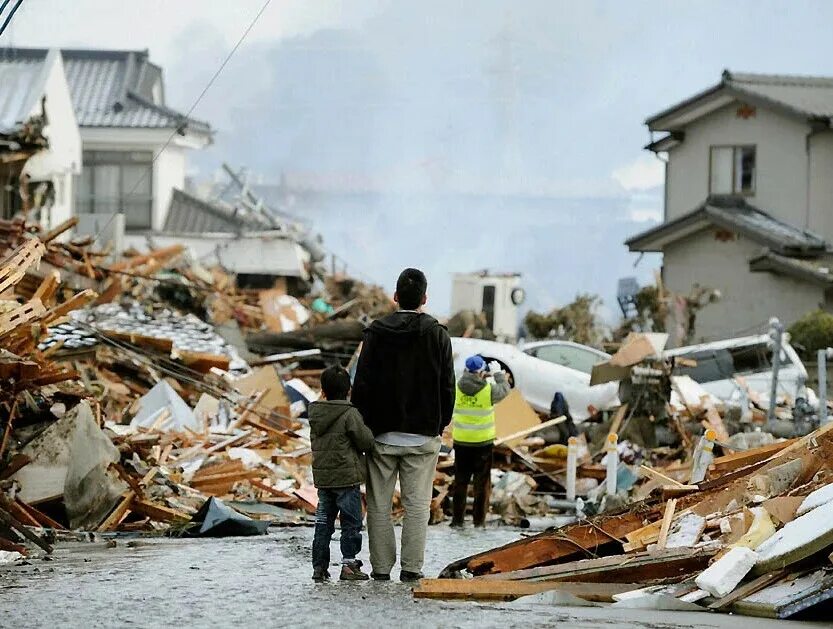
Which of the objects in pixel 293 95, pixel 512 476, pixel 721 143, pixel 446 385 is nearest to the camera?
pixel 446 385

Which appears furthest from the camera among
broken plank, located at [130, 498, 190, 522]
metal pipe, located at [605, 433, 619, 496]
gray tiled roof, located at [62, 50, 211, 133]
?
gray tiled roof, located at [62, 50, 211, 133]

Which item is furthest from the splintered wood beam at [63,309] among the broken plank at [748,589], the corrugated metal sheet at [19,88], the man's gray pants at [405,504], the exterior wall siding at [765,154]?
the exterior wall siding at [765,154]

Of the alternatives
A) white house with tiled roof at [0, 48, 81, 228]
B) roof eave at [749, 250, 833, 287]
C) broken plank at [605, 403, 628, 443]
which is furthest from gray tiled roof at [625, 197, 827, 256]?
broken plank at [605, 403, 628, 443]

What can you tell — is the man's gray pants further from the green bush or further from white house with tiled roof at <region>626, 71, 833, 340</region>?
white house with tiled roof at <region>626, 71, 833, 340</region>

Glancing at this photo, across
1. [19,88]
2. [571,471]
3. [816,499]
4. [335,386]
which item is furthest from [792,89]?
[816,499]

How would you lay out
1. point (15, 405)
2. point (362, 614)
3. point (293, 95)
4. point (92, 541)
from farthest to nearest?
point (293, 95)
point (15, 405)
point (92, 541)
point (362, 614)

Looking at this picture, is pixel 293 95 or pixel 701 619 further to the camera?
Result: pixel 293 95

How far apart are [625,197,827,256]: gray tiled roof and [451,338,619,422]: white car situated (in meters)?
19.2

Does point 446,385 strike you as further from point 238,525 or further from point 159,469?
point 159,469

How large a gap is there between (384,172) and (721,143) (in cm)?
6629

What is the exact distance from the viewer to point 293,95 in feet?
406

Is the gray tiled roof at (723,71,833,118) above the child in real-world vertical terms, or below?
above

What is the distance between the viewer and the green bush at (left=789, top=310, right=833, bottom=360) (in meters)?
36.2

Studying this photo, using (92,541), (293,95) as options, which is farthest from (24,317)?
(293,95)
